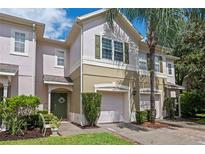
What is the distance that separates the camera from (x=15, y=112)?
1096cm

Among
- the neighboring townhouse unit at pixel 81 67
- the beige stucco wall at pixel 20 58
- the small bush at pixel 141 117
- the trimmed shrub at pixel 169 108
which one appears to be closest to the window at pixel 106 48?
the neighboring townhouse unit at pixel 81 67

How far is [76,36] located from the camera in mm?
16922

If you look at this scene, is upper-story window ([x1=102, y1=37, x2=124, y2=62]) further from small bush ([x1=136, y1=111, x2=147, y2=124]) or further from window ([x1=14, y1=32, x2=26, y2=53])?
window ([x1=14, y1=32, x2=26, y2=53])

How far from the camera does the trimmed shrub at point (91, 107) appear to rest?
45.1ft

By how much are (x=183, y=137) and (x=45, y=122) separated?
7.75 meters

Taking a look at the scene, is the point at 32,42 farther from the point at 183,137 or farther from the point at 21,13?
the point at 183,137

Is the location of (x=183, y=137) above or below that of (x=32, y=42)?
below

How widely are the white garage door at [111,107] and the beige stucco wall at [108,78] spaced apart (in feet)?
3.23

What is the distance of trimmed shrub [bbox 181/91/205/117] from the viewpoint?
21297 mm

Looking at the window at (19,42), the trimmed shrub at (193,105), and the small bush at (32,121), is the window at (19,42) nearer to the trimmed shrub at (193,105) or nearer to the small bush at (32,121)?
the small bush at (32,121)

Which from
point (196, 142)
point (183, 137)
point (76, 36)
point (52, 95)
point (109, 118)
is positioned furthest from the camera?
point (52, 95)

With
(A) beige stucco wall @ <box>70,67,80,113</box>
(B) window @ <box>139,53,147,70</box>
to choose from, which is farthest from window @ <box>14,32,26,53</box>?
(B) window @ <box>139,53,147,70</box>

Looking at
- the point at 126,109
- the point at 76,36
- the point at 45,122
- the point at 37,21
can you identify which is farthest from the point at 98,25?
the point at 45,122

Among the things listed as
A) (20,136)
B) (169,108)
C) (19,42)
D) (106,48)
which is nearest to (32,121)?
(20,136)
